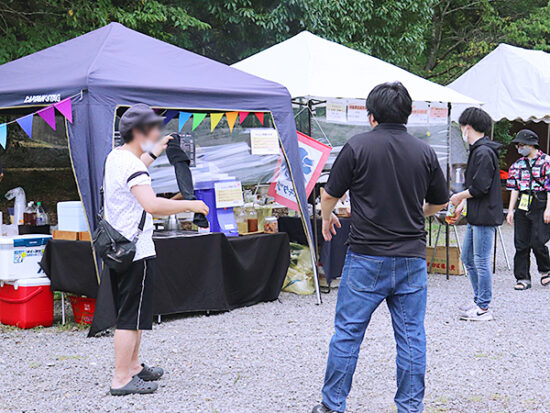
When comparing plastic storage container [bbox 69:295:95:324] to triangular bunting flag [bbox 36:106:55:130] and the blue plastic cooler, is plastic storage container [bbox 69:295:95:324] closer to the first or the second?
the blue plastic cooler

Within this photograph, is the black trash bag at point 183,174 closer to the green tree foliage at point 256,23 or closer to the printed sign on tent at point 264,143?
the printed sign on tent at point 264,143

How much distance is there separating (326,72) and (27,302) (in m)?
3.83

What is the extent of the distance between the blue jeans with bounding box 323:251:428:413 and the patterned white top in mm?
1192

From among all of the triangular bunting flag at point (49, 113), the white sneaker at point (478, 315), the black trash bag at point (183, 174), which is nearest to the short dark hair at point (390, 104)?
the black trash bag at point (183, 174)

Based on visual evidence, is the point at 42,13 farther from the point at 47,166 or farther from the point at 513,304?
the point at 47,166

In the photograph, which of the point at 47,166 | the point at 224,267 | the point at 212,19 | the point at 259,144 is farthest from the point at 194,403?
the point at 47,166

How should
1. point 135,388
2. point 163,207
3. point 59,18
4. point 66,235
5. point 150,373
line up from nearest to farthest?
point 163,207
point 135,388
point 150,373
point 66,235
point 59,18

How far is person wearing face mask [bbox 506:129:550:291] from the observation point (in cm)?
721

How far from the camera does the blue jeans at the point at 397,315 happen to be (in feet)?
10.2

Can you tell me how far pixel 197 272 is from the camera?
19.0ft

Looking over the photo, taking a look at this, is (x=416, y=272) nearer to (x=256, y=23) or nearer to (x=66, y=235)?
(x=66, y=235)

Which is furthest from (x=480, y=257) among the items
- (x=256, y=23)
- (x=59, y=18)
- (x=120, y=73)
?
(x=59, y=18)

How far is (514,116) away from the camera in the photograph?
11977 mm

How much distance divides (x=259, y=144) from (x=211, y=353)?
8.50ft
